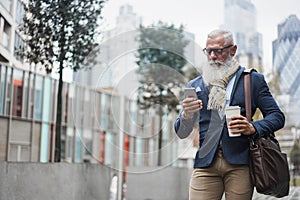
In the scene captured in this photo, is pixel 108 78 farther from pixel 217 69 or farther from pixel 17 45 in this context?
pixel 217 69

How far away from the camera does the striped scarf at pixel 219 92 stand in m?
1.92

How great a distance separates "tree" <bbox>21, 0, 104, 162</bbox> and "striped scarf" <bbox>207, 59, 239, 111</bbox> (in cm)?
222

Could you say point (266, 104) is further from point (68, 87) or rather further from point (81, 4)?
point (68, 87)

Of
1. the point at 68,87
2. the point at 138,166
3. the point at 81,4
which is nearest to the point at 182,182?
the point at 138,166

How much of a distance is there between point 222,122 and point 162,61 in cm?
372

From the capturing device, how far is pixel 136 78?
495 cm

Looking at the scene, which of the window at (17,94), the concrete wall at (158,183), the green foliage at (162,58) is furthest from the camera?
the concrete wall at (158,183)

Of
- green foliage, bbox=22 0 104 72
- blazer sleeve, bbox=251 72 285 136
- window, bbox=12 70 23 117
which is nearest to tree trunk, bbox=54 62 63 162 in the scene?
green foliage, bbox=22 0 104 72

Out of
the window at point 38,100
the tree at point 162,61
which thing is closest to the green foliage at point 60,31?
the window at point 38,100

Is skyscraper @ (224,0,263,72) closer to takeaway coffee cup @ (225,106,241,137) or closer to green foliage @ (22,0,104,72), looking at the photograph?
green foliage @ (22,0,104,72)

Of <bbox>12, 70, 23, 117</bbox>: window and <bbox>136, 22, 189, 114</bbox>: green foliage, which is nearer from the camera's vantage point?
<bbox>12, 70, 23, 117</bbox>: window

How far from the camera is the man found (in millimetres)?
1910

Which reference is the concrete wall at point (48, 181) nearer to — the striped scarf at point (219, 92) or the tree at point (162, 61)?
the tree at point (162, 61)

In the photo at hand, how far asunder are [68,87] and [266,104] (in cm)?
401
